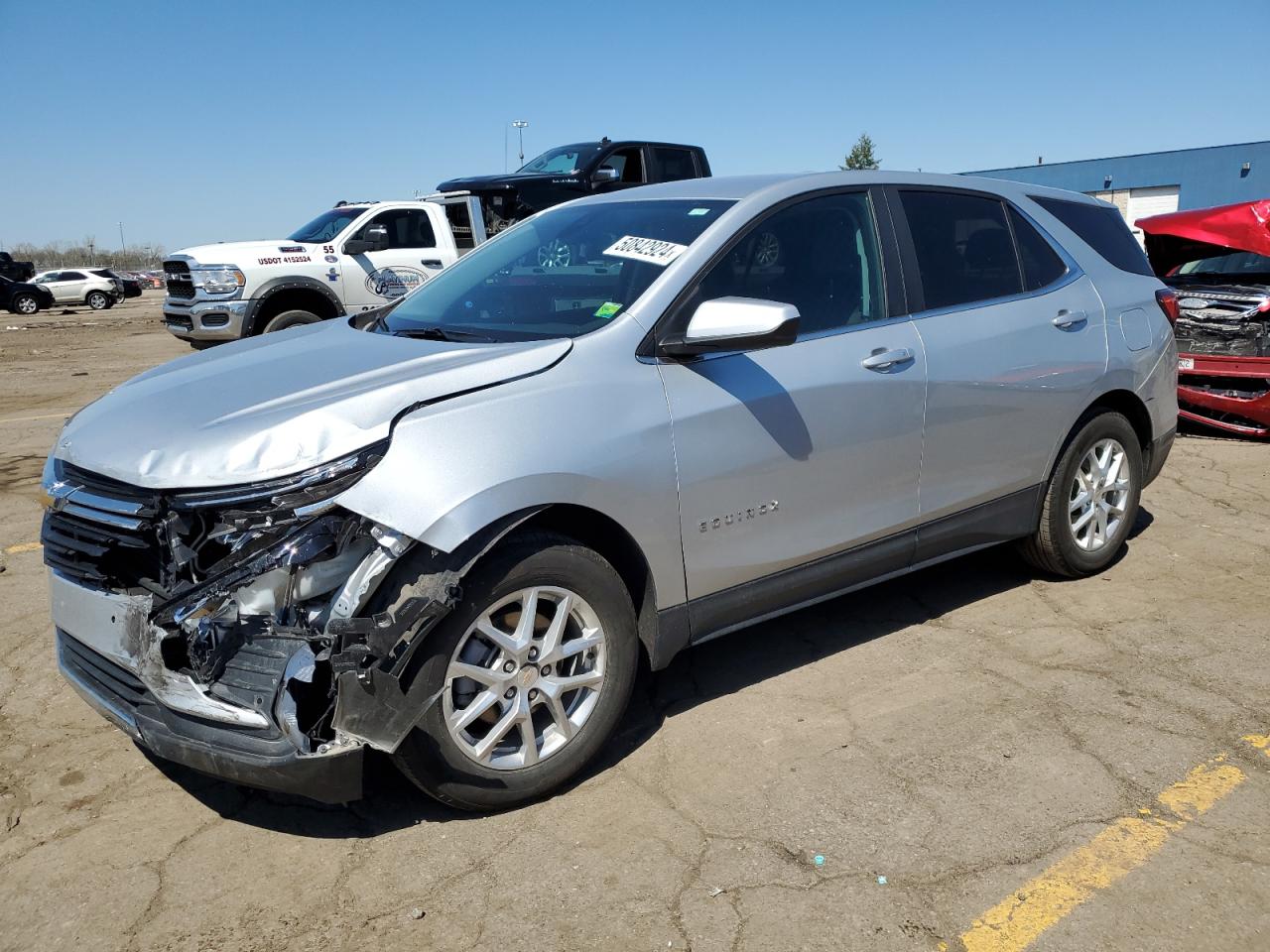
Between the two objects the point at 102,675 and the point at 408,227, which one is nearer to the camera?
the point at 102,675

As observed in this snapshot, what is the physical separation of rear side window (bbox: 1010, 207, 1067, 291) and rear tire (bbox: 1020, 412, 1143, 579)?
684 mm

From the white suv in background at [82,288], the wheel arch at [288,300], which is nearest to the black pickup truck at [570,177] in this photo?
the wheel arch at [288,300]

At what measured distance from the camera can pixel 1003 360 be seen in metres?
4.21

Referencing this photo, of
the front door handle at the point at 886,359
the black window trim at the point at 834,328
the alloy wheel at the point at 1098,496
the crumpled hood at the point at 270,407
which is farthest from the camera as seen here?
the alloy wheel at the point at 1098,496

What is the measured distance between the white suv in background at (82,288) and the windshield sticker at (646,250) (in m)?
37.3

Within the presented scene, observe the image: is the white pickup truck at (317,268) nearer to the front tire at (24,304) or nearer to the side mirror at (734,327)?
the side mirror at (734,327)

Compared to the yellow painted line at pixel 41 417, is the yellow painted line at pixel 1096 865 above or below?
below

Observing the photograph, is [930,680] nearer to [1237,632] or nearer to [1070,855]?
[1070,855]

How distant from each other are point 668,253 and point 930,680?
189 cm

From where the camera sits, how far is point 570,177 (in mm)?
13266

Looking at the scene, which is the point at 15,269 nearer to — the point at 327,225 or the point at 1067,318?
the point at 327,225

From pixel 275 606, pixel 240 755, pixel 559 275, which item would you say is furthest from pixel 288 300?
pixel 240 755

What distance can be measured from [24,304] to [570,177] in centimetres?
2677

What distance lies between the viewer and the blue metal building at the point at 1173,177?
41094 millimetres
